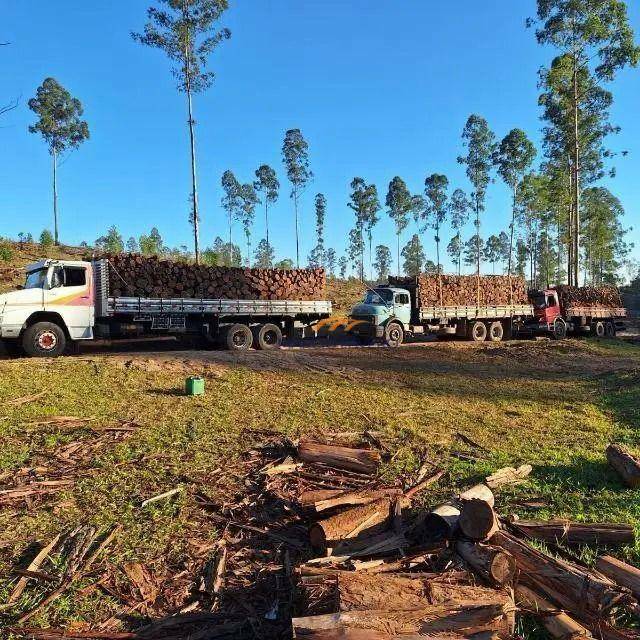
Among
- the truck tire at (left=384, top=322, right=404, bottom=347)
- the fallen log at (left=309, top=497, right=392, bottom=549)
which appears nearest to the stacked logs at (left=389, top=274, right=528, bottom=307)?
the truck tire at (left=384, top=322, right=404, bottom=347)

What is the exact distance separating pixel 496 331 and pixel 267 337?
12.2 metres

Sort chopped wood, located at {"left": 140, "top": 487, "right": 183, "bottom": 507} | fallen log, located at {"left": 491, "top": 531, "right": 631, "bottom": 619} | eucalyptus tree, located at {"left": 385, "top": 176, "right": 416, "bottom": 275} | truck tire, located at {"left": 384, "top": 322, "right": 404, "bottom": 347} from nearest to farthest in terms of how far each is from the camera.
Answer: fallen log, located at {"left": 491, "top": 531, "right": 631, "bottom": 619}
chopped wood, located at {"left": 140, "top": 487, "right": 183, "bottom": 507}
truck tire, located at {"left": 384, "top": 322, "right": 404, "bottom": 347}
eucalyptus tree, located at {"left": 385, "top": 176, "right": 416, "bottom": 275}

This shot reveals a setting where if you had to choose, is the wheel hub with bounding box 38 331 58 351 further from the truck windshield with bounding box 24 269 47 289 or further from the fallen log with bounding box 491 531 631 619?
the fallen log with bounding box 491 531 631 619

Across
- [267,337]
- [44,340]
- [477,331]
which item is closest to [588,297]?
[477,331]

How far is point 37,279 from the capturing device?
1198cm

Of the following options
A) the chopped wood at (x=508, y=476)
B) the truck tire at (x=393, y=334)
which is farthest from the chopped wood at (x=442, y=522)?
the truck tire at (x=393, y=334)

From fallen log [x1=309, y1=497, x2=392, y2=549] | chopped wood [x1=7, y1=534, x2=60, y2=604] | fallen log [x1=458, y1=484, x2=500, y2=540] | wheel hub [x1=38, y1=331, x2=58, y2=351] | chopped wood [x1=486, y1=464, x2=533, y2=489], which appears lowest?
chopped wood [x1=486, y1=464, x2=533, y2=489]

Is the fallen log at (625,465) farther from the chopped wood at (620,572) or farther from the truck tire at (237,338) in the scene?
the truck tire at (237,338)

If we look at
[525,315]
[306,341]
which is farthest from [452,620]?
[525,315]

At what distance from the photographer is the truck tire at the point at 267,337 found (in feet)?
50.8

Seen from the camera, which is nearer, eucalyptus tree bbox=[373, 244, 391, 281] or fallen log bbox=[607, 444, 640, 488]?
fallen log bbox=[607, 444, 640, 488]

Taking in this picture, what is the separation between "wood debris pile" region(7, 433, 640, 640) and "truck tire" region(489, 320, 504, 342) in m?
19.2

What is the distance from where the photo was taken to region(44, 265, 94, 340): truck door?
11859 millimetres

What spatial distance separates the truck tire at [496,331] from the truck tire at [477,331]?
531 mm
